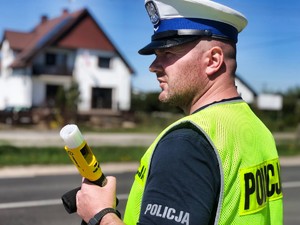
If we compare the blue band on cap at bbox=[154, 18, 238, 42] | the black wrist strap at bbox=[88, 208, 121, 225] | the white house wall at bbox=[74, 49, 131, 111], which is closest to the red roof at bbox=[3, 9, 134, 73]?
the white house wall at bbox=[74, 49, 131, 111]

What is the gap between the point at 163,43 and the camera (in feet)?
5.89

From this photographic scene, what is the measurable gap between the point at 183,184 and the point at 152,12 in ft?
2.35

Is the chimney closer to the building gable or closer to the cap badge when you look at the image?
the building gable

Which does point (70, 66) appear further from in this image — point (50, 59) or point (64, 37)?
point (64, 37)

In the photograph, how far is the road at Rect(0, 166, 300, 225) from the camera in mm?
7433

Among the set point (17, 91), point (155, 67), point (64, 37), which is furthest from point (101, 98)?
point (155, 67)

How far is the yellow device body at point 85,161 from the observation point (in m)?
1.69

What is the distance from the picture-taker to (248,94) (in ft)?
201

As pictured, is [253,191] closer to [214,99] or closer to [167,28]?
[214,99]

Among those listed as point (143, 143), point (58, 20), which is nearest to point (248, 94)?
point (58, 20)

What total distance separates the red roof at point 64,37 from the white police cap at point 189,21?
139 ft

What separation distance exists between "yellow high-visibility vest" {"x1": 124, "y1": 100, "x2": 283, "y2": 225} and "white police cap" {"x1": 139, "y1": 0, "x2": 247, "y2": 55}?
27cm

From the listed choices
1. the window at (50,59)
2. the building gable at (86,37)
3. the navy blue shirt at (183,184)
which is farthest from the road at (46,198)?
the building gable at (86,37)

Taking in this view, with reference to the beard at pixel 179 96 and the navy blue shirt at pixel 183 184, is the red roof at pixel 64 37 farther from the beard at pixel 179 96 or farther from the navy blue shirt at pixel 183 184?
the navy blue shirt at pixel 183 184
